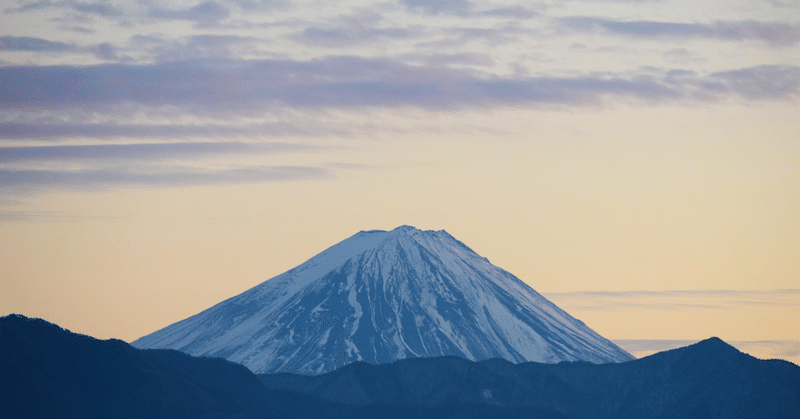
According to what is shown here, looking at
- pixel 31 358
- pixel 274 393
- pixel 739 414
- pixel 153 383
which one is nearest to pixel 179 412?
pixel 153 383

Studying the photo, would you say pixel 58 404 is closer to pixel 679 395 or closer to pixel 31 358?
pixel 31 358

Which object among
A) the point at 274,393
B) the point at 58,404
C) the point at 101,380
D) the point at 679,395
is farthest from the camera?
the point at 679,395

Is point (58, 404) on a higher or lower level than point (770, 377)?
lower

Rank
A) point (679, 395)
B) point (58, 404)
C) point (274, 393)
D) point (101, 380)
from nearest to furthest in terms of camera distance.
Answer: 1. point (58, 404)
2. point (101, 380)
3. point (274, 393)
4. point (679, 395)

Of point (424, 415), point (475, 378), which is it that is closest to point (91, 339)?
point (424, 415)

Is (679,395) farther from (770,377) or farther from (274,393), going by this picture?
(274,393)

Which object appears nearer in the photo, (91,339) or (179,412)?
(179,412)
